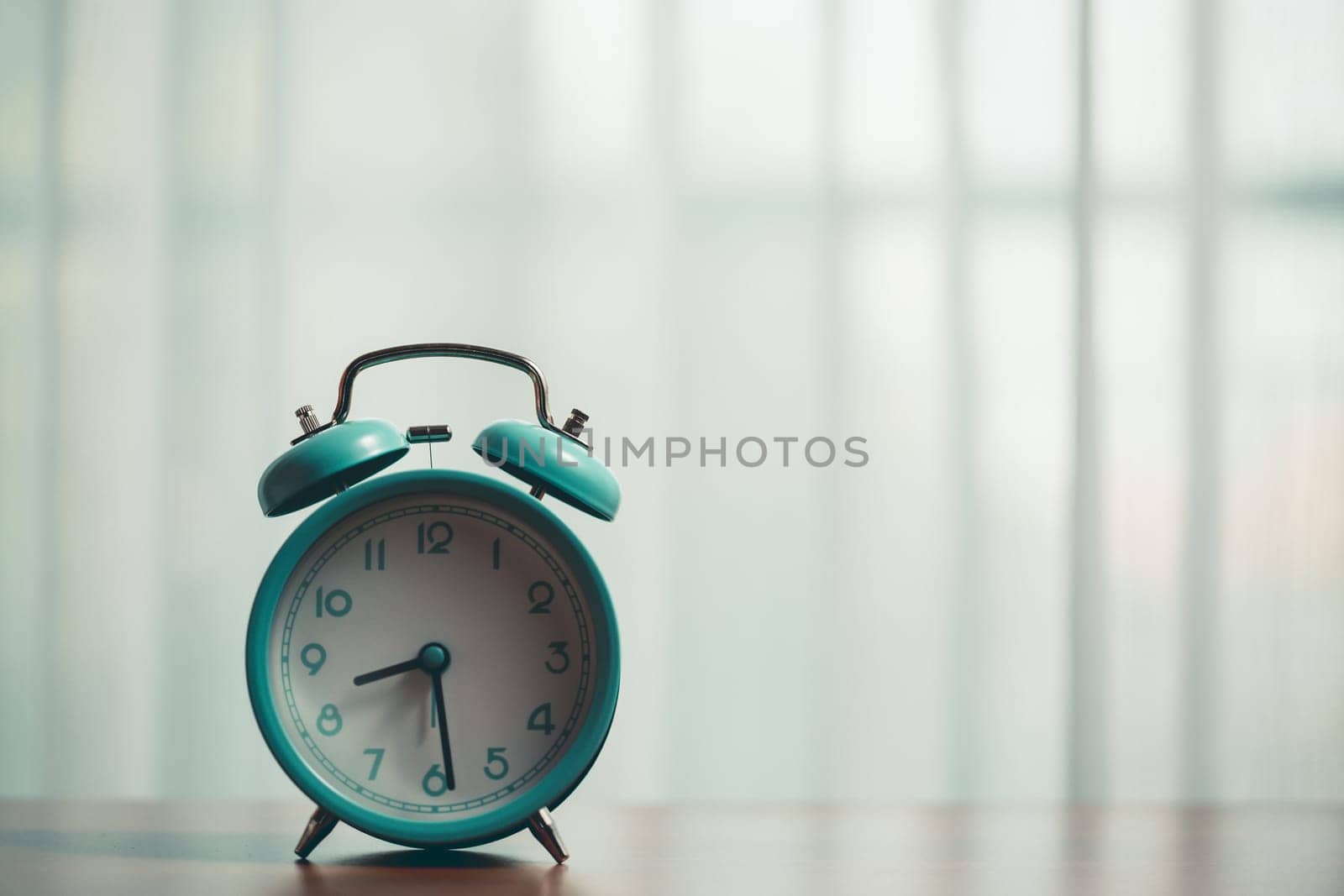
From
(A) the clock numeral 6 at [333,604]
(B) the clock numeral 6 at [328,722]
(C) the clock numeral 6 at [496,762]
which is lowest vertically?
(C) the clock numeral 6 at [496,762]

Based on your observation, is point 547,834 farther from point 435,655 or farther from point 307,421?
point 307,421

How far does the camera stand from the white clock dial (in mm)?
753

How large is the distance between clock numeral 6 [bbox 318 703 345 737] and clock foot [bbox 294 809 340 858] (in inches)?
1.9

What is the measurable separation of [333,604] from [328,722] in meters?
0.07

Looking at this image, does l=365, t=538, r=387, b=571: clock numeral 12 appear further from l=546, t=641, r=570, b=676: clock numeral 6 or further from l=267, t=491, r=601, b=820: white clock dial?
l=546, t=641, r=570, b=676: clock numeral 6

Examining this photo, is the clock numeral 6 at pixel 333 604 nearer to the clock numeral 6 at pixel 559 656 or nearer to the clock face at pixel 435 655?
the clock face at pixel 435 655

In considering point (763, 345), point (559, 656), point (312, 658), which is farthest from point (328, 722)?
point (763, 345)

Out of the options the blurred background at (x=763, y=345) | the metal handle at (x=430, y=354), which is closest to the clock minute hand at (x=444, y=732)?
the metal handle at (x=430, y=354)

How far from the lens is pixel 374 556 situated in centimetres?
77

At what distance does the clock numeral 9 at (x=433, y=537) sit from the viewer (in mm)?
776

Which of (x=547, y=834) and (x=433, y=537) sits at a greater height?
(x=433, y=537)

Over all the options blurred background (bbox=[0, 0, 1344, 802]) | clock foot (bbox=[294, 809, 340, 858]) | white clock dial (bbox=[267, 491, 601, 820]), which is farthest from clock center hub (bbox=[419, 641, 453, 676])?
blurred background (bbox=[0, 0, 1344, 802])

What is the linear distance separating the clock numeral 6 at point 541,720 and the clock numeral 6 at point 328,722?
122mm

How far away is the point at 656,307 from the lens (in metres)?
1.62
